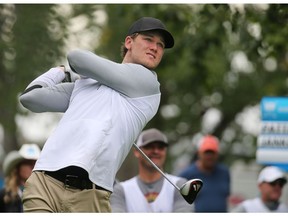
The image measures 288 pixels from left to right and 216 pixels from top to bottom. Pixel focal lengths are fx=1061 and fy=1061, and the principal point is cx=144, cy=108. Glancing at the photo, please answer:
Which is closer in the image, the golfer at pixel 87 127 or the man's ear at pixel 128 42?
the golfer at pixel 87 127

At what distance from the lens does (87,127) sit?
6.65 meters

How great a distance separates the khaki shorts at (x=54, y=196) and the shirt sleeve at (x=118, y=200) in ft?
8.92

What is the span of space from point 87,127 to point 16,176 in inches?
171

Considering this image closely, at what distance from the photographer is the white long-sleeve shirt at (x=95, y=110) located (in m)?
6.63

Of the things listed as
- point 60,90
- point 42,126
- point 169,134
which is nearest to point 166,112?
point 169,134

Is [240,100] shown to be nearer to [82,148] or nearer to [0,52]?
[0,52]

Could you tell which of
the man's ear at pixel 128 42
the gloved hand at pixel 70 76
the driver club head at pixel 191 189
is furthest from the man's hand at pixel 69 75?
the driver club head at pixel 191 189

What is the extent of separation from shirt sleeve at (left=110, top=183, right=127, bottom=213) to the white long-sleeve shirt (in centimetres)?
260

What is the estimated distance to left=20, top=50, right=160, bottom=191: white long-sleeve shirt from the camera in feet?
21.7

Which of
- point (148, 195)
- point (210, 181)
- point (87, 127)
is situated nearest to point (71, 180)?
point (87, 127)

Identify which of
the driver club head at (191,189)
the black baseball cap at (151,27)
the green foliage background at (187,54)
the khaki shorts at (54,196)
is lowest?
the khaki shorts at (54,196)

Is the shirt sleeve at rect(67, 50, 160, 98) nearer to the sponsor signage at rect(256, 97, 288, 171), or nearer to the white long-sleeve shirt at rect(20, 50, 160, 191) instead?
the white long-sleeve shirt at rect(20, 50, 160, 191)

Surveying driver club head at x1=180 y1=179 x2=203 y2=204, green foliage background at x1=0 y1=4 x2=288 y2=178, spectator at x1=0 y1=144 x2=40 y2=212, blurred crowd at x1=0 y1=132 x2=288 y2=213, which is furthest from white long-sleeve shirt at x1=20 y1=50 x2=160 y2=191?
green foliage background at x1=0 y1=4 x2=288 y2=178

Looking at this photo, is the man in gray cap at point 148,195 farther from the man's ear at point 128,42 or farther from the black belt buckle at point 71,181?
the black belt buckle at point 71,181
